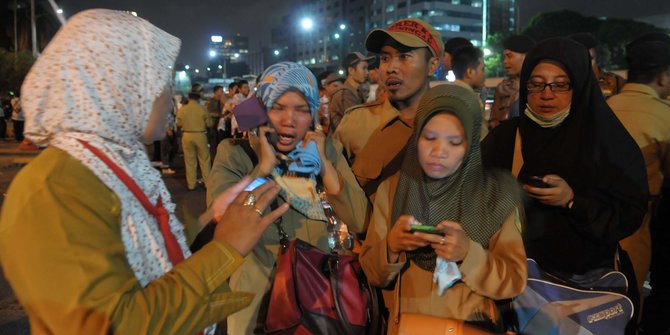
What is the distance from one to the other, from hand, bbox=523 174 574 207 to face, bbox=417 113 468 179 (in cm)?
47

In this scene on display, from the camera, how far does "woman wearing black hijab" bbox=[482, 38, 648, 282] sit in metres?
2.47

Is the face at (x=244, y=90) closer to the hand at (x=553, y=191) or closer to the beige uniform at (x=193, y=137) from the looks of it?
the beige uniform at (x=193, y=137)

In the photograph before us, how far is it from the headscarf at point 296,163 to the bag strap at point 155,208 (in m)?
0.84

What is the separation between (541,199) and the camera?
94.2 inches

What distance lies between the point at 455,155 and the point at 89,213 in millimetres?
1496

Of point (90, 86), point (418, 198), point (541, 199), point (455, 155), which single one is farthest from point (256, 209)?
point (541, 199)

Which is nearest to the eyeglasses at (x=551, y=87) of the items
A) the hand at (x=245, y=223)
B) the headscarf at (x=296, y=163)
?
the headscarf at (x=296, y=163)

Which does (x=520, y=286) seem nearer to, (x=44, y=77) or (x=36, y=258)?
(x=36, y=258)

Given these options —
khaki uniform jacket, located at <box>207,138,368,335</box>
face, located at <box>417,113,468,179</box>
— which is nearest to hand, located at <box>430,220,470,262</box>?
face, located at <box>417,113,468,179</box>

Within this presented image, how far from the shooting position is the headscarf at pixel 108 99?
1.37 meters

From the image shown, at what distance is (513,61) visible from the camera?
239 inches

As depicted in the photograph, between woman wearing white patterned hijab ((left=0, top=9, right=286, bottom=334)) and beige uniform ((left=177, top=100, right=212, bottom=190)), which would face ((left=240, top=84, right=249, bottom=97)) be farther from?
Result: woman wearing white patterned hijab ((left=0, top=9, right=286, bottom=334))

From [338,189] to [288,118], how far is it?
45 centimetres

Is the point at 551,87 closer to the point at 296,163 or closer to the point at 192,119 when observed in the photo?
the point at 296,163
